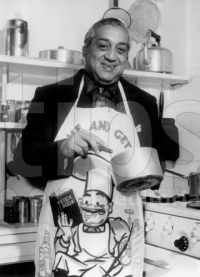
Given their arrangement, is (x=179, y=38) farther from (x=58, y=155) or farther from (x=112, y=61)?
(x=58, y=155)

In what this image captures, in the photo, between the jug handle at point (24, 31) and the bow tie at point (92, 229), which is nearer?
the bow tie at point (92, 229)

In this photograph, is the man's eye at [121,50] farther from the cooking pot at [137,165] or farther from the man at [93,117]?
the cooking pot at [137,165]

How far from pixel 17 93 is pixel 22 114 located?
0.19 m

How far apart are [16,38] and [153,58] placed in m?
0.73

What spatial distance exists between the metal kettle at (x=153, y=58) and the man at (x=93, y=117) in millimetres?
540

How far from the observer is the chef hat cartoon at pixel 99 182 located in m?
1.45

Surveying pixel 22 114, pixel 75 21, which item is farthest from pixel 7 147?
pixel 75 21

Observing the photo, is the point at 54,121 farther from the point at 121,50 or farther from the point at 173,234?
the point at 173,234

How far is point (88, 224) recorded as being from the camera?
1.41 meters

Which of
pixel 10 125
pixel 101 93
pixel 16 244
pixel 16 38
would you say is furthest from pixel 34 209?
pixel 16 38

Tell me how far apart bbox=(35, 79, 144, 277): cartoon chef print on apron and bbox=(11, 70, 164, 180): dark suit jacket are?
0.04m

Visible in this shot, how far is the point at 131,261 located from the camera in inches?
57.9

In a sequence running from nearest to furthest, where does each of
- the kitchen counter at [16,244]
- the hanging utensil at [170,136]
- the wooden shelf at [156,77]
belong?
the kitchen counter at [16,244], the wooden shelf at [156,77], the hanging utensil at [170,136]

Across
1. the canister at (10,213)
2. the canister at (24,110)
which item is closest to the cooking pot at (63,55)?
the canister at (24,110)
